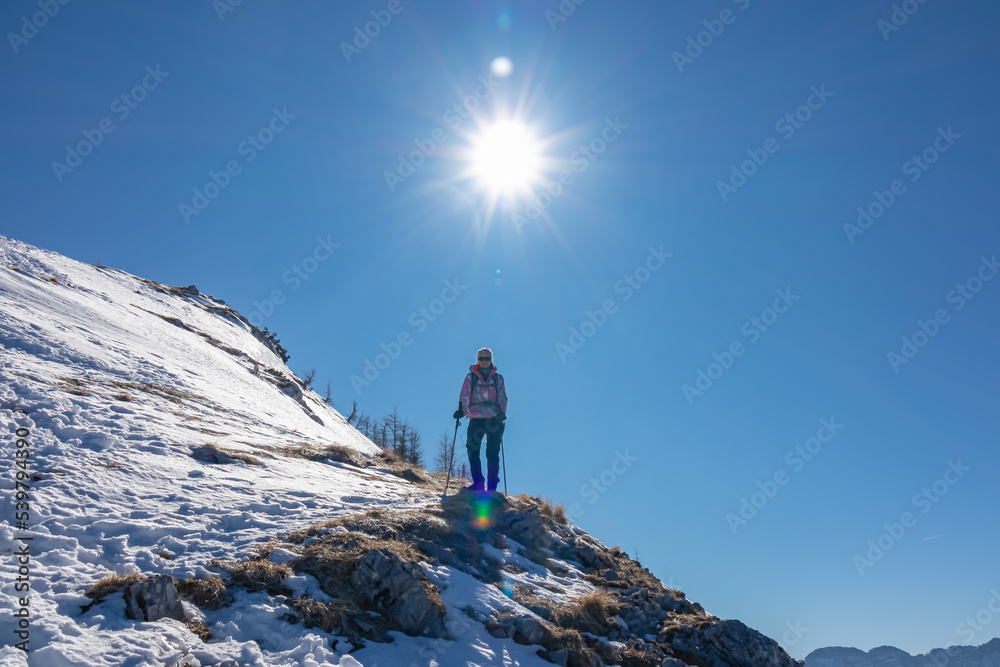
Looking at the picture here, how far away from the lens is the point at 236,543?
31.2ft

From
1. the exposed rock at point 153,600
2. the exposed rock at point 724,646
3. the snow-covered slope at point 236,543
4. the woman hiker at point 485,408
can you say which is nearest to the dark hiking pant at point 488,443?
the woman hiker at point 485,408

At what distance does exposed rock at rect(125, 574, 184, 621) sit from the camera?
7109mm

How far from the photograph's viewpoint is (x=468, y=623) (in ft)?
30.2

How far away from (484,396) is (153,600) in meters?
8.73

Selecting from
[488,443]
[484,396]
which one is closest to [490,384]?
[484,396]

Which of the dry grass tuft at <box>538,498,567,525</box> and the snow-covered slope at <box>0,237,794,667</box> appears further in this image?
the dry grass tuft at <box>538,498,567,525</box>

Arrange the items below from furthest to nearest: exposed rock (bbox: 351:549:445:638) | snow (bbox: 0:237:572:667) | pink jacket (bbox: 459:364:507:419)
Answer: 1. pink jacket (bbox: 459:364:507:419)
2. exposed rock (bbox: 351:549:445:638)
3. snow (bbox: 0:237:572:667)

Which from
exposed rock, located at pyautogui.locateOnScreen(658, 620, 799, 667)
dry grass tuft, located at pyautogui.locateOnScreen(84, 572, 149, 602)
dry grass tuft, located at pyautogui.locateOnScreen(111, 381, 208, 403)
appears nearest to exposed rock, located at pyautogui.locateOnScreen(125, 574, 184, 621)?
dry grass tuft, located at pyautogui.locateOnScreen(84, 572, 149, 602)

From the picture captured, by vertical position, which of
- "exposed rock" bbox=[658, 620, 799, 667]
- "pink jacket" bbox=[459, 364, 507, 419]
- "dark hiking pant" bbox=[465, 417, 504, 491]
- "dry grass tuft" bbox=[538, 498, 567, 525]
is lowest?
"exposed rock" bbox=[658, 620, 799, 667]

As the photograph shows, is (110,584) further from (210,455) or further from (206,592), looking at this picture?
(210,455)

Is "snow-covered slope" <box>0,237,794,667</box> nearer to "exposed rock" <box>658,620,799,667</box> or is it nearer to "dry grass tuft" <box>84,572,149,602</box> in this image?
"exposed rock" <box>658,620,799,667</box>

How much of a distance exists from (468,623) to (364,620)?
1.68 metres

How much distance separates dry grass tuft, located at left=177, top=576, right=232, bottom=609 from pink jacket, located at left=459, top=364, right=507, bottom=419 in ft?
25.3

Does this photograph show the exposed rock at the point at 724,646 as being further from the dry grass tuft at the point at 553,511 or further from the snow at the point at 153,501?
the dry grass tuft at the point at 553,511
